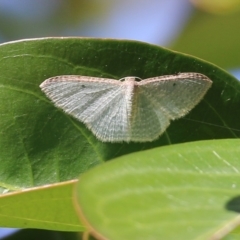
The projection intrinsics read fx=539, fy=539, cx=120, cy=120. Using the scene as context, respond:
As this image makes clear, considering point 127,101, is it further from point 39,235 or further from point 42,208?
point 42,208

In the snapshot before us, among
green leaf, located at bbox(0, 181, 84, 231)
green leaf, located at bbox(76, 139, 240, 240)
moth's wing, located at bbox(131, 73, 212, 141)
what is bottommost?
green leaf, located at bbox(0, 181, 84, 231)

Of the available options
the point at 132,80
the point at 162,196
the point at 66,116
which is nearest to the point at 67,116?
the point at 66,116

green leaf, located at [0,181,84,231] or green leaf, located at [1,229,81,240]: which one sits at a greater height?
green leaf, located at [0,181,84,231]

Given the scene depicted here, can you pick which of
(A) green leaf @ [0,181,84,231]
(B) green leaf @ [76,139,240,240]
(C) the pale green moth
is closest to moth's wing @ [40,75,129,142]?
(C) the pale green moth

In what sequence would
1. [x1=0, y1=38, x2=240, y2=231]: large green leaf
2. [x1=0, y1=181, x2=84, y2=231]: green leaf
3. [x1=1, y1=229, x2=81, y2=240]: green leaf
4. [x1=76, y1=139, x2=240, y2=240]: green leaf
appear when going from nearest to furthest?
[x1=76, y1=139, x2=240, y2=240]: green leaf < [x1=0, y1=181, x2=84, y2=231]: green leaf < [x1=0, y1=38, x2=240, y2=231]: large green leaf < [x1=1, y1=229, x2=81, y2=240]: green leaf

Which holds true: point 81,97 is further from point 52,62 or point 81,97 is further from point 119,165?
point 119,165

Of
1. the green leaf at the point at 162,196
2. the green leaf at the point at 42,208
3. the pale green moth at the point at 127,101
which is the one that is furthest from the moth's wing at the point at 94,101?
the green leaf at the point at 162,196

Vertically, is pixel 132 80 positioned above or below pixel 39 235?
above

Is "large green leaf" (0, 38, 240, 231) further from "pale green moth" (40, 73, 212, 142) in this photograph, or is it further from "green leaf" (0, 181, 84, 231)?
"green leaf" (0, 181, 84, 231)
